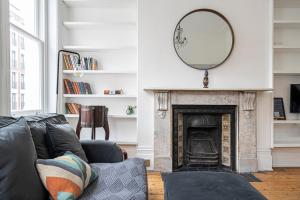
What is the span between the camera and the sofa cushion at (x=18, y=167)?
1192 millimetres

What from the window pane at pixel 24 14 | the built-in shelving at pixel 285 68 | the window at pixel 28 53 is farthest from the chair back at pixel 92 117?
the built-in shelving at pixel 285 68

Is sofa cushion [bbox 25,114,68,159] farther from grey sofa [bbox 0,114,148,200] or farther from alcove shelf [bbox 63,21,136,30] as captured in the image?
alcove shelf [bbox 63,21,136,30]

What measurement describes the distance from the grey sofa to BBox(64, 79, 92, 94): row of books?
4.80 feet

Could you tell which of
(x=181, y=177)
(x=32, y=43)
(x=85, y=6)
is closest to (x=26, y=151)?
(x=181, y=177)

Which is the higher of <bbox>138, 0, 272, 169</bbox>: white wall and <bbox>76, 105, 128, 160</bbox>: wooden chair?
<bbox>138, 0, 272, 169</bbox>: white wall

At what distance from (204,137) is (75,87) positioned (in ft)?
6.93

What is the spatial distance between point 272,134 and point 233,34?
157cm

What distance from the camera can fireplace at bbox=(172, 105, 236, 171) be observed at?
3.71 metres

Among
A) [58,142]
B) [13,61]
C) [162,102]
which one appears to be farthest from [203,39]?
[58,142]

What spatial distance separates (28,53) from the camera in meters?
3.35

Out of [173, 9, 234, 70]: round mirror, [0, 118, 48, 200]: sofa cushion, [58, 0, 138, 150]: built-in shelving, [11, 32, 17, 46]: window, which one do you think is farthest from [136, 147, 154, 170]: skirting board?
[0, 118, 48, 200]: sofa cushion

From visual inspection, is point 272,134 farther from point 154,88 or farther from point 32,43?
point 32,43

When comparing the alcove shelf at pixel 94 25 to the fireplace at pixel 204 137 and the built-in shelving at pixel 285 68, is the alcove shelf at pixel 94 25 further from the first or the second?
the built-in shelving at pixel 285 68

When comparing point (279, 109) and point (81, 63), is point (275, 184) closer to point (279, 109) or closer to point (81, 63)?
point (279, 109)
